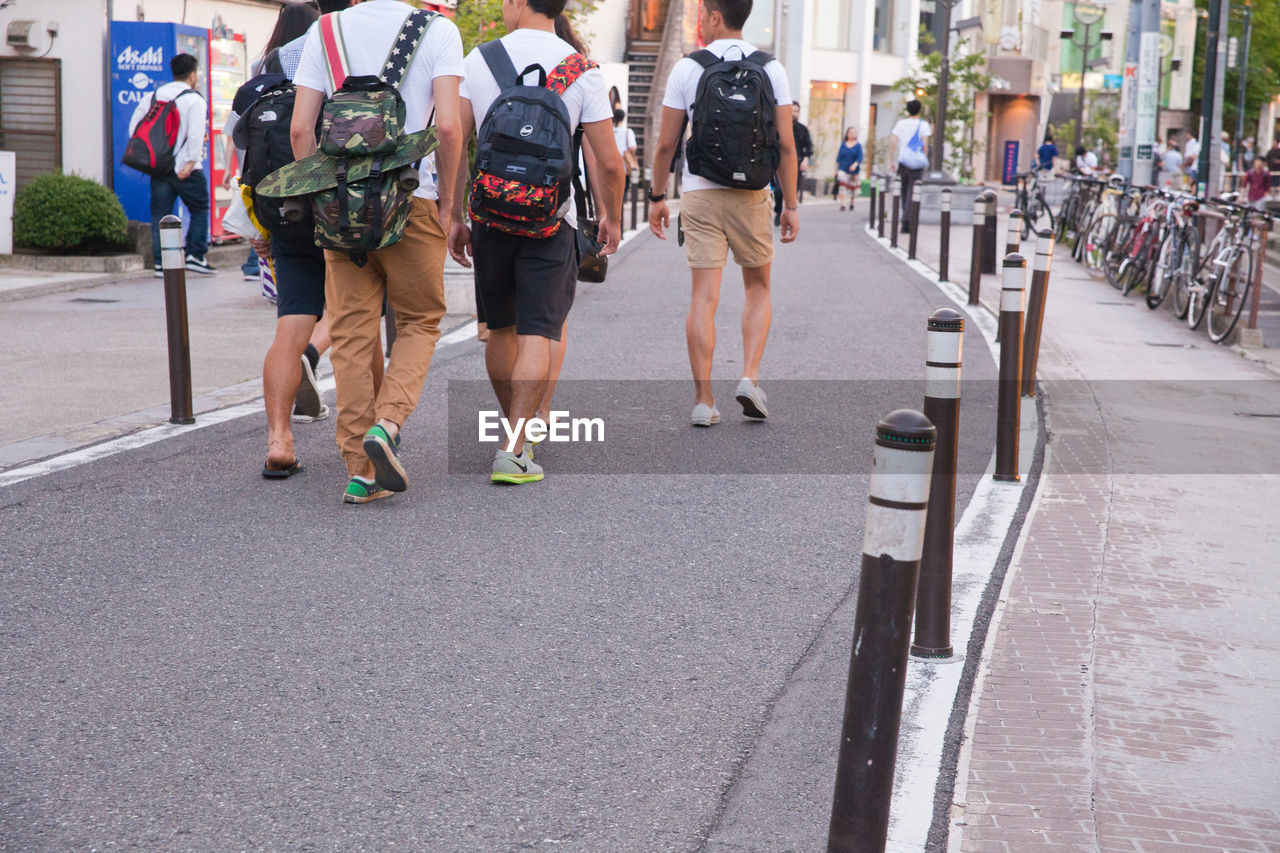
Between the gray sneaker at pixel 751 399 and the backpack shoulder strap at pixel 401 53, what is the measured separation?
2.55 metres

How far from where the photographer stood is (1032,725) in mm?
3709

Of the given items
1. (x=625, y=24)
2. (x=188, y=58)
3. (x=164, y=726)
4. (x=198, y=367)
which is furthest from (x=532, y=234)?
(x=625, y=24)

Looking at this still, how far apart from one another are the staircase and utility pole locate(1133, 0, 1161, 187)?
72.2ft

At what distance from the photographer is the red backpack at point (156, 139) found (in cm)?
1413

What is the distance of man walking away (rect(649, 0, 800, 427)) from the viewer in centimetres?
690

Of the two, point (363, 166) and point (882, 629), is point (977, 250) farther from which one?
point (882, 629)

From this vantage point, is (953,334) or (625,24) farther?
(625,24)

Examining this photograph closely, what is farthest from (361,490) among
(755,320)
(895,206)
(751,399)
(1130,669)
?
(895,206)

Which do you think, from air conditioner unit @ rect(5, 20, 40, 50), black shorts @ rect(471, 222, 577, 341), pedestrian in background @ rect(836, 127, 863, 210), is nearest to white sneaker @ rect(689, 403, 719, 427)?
black shorts @ rect(471, 222, 577, 341)

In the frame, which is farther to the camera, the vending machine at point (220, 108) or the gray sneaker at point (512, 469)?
the vending machine at point (220, 108)

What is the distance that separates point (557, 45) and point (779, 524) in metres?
1.99

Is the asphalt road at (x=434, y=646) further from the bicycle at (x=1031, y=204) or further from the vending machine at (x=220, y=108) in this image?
the bicycle at (x=1031, y=204)

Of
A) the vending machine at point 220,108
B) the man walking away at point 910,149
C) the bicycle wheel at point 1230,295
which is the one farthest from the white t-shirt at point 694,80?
the man walking away at point 910,149

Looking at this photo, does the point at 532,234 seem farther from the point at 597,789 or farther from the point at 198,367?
the point at 198,367
